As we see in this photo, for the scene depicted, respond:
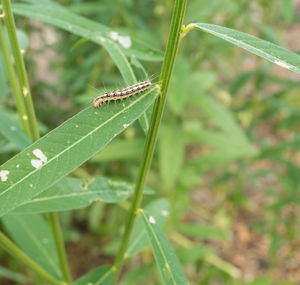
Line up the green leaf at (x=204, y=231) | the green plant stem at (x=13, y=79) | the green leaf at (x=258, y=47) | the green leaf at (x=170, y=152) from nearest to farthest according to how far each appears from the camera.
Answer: the green leaf at (x=258, y=47) < the green plant stem at (x=13, y=79) < the green leaf at (x=170, y=152) < the green leaf at (x=204, y=231)

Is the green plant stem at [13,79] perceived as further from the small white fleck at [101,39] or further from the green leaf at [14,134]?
the small white fleck at [101,39]

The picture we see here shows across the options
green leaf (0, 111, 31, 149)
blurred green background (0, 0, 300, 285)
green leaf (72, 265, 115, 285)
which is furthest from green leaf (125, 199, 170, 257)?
blurred green background (0, 0, 300, 285)

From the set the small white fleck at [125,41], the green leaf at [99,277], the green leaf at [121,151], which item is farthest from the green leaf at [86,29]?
the green leaf at [121,151]

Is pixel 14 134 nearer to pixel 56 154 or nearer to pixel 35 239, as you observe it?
pixel 56 154

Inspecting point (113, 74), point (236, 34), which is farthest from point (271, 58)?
point (113, 74)

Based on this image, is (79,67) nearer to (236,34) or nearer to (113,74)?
(113,74)

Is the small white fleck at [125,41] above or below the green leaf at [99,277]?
above
